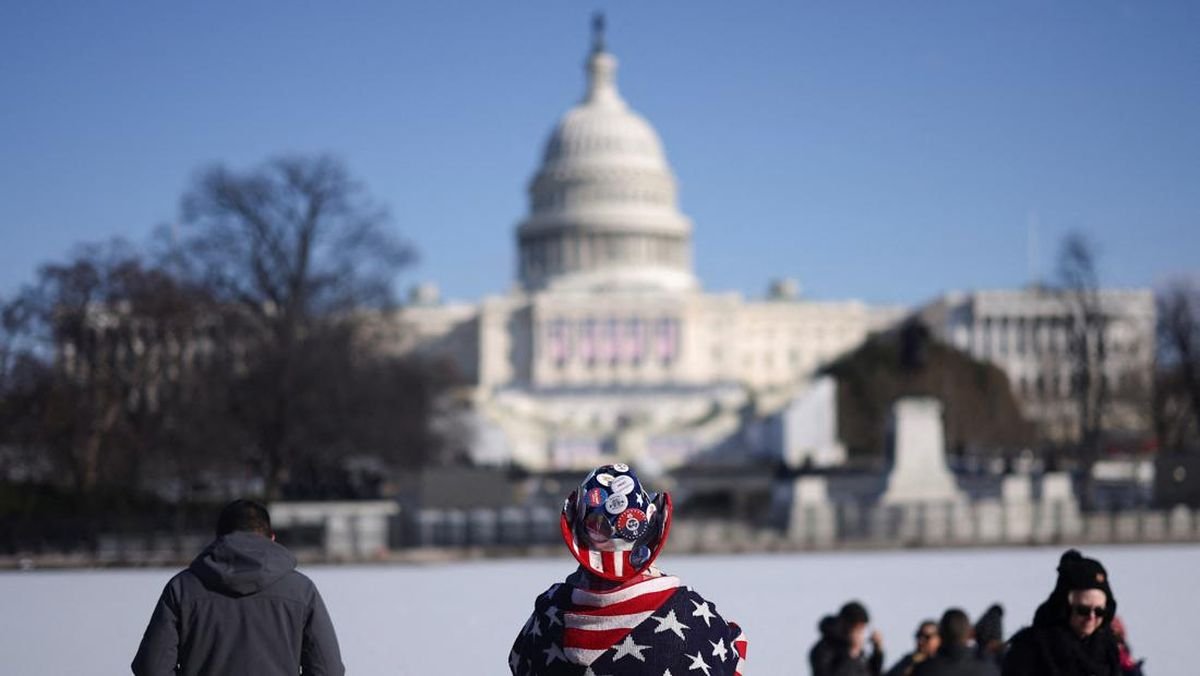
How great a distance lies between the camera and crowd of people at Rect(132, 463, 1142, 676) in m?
4.54

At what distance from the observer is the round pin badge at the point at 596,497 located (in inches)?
176

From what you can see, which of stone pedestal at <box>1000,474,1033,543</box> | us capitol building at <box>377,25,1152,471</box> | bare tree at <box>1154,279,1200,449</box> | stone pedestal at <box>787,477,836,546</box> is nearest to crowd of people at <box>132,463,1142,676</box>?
stone pedestal at <box>1000,474,1033,543</box>

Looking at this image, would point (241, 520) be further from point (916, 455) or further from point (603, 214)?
point (603, 214)

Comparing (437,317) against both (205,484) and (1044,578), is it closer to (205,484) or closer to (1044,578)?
(205,484)

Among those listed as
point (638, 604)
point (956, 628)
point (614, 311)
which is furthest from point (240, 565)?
point (614, 311)

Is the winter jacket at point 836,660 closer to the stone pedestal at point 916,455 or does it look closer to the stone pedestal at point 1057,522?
the stone pedestal at point 1057,522

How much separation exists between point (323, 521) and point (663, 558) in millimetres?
5988

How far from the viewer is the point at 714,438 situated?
3278 inches

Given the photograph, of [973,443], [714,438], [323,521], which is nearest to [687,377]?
[714,438]

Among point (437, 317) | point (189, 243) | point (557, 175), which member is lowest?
point (189, 243)

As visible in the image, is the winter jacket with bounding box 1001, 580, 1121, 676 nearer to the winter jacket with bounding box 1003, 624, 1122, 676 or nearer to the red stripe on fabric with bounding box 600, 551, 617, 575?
the winter jacket with bounding box 1003, 624, 1122, 676

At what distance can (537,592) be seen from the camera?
1644 cm

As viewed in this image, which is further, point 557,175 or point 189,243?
point 557,175

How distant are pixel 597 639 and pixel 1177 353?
173 feet
